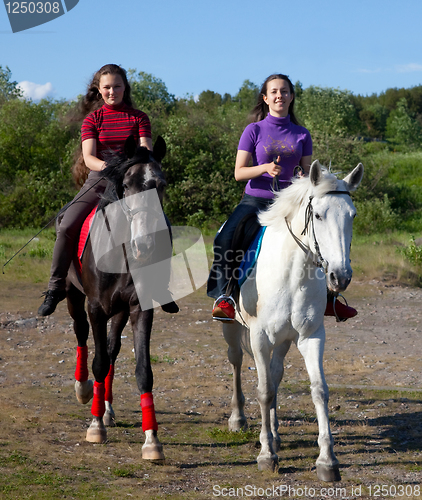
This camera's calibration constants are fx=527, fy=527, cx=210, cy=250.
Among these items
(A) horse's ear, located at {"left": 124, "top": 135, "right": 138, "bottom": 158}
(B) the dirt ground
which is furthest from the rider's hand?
(B) the dirt ground

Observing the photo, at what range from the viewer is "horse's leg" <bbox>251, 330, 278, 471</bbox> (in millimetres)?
4352

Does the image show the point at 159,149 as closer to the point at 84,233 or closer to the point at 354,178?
the point at 84,233

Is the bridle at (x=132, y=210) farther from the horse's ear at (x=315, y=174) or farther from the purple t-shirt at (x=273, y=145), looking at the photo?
the purple t-shirt at (x=273, y=145)

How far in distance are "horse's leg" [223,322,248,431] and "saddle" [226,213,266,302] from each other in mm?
830

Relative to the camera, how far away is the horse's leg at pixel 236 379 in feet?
17.6

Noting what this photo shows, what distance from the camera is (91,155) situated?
4.90 meters

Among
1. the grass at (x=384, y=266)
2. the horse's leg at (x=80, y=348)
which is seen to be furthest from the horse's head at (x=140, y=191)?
the grass at (x=384, y=266)

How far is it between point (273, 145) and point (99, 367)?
2610 millimetres

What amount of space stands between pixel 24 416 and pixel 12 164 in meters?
26.3

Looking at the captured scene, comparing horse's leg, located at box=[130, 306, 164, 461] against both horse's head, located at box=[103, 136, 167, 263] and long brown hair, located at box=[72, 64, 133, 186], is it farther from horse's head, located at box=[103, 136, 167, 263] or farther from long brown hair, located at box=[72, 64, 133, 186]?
long brown hair, located at box=[72, 64, 133, 186]

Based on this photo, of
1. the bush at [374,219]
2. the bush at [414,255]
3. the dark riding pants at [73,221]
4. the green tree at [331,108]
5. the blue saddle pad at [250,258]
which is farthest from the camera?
the green tree at [331,108]

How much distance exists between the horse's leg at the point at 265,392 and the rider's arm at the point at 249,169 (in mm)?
1392

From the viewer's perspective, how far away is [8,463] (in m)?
4.31

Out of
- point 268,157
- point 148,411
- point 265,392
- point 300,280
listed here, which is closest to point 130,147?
point 268,157
